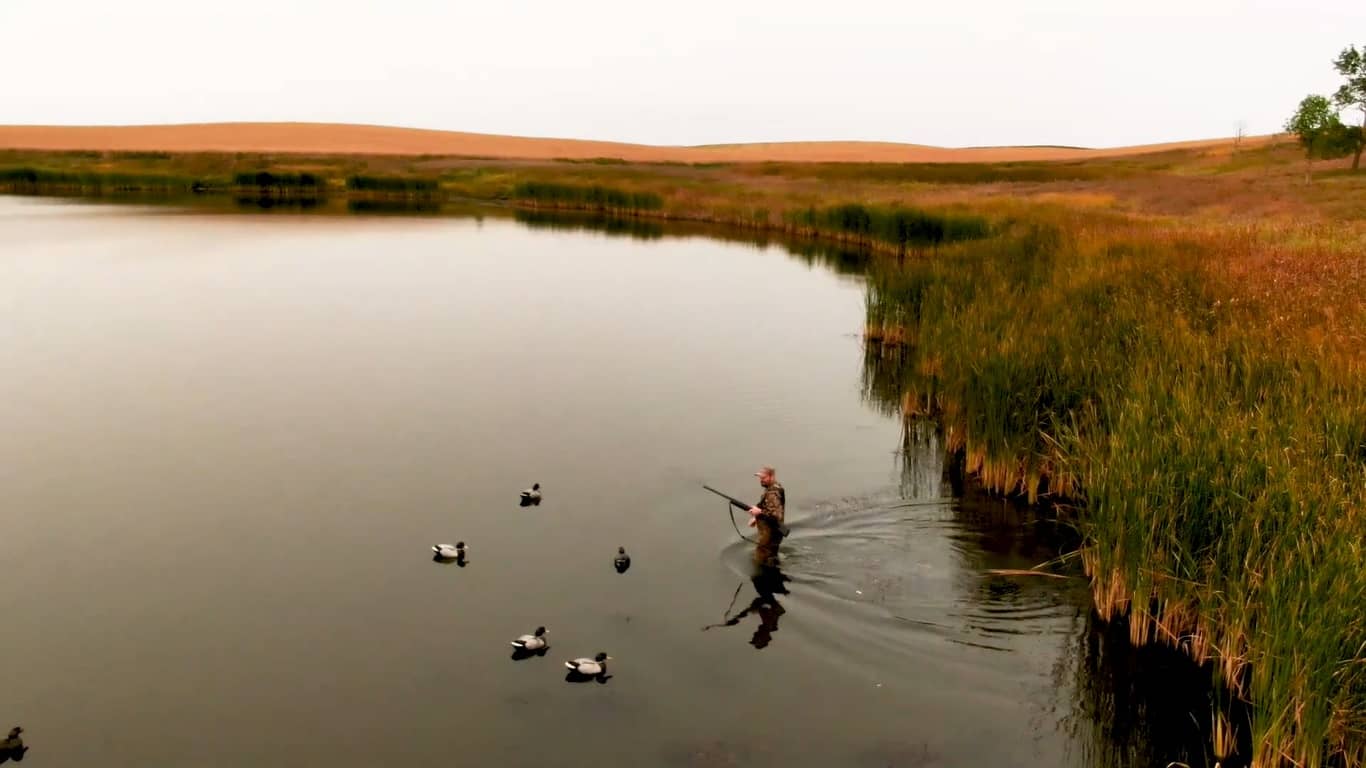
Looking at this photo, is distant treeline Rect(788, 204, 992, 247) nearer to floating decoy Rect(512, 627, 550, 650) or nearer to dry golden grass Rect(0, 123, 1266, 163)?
floating decoy Rect(512, 627, 550, 650)

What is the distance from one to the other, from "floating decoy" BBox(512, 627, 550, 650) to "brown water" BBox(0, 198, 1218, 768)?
16 centimetres

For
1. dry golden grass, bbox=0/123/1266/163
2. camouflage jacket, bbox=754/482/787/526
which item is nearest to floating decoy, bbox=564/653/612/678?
camouflage jacket, bbox=754/482/787/526

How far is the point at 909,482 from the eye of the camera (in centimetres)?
1492

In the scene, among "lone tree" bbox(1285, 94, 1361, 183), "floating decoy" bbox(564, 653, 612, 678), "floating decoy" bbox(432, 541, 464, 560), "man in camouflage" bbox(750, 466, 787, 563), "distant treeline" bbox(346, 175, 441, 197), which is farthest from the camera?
"distant treeline" bbox(346, 175, 441, 197)

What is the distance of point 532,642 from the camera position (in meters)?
9.77

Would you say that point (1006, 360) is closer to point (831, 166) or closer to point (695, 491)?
point (695, 491)

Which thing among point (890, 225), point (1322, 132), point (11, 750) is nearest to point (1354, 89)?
point (1322, 132)

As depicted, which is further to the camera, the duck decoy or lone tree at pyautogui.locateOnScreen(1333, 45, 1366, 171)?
lone tree at pyautogui.locateOnScreen(1333, 45, 1366, 171)

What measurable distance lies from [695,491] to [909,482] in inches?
121

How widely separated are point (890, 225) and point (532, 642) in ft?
105

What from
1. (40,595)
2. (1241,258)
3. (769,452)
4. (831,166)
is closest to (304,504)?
(40,595)

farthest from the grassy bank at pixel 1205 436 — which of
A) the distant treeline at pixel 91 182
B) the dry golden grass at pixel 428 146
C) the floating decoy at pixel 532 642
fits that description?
the dry golden grass at pixel 428 146

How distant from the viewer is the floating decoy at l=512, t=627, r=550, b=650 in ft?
32.1

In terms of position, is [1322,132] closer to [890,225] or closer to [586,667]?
[890,225]
